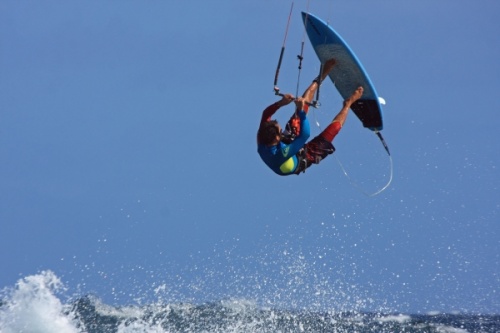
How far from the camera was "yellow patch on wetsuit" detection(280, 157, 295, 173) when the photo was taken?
25.9 feet

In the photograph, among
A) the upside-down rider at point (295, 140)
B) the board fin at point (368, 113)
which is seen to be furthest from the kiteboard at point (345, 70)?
the upside-down rider at point (295, 140)

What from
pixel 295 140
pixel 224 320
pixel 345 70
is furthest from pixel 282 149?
pixel 224 320

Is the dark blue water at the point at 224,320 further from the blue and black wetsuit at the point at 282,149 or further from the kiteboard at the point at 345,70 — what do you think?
the kiteboard at the point at 345,70

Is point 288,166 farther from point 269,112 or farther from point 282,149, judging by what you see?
point 269,112

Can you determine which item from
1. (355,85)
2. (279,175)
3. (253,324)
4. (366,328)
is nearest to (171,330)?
(253,324)

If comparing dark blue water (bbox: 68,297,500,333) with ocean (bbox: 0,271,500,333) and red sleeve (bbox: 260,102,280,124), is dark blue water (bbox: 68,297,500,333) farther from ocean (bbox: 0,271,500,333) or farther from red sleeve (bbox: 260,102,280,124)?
red sleeve (bbox: 260,102,280,124)

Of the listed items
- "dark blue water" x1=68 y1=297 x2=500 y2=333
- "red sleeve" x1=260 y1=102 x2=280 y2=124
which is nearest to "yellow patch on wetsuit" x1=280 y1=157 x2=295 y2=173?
"red sleeve" x1=260 y1=102 x2=280 y2=124

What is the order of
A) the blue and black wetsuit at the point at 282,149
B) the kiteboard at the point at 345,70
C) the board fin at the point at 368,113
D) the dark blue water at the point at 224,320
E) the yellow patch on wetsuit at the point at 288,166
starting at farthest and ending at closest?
the dark blue water at the point at 224,320 → the board fin at the point at 368,113 → the kiteboard at the point at 345,70 → the yellow patch on wetsuit at the point at 288,166 → the blue and black wetsuit at the point at 282,149

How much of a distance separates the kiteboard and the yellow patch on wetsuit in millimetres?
1491

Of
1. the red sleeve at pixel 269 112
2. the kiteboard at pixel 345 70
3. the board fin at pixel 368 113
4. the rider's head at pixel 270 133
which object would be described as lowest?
the rider's head at pixel 270 133

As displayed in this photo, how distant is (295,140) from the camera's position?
7.68 meters

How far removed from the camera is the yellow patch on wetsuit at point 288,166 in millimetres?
7880

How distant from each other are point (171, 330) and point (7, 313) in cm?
250

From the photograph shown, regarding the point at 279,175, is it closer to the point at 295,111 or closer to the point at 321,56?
the point at 295,111
